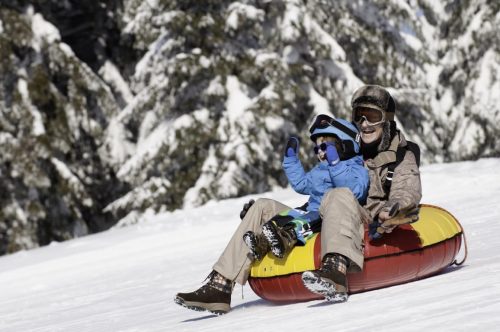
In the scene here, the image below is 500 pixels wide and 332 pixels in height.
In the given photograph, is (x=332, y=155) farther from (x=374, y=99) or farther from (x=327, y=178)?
(x=374, y=99)

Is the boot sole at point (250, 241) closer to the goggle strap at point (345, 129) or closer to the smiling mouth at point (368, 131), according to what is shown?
the goggle strap at point (345, 129)

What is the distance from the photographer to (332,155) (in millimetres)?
5004

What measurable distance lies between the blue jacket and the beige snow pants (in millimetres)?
128

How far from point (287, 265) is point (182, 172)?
11286 millimetres

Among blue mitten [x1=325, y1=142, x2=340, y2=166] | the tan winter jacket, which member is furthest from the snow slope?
blue mitten [x1=325, y1=142, x2=340, y2=166]

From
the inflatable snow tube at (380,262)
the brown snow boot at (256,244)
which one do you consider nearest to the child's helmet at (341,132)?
the inflatable snow tube at (380,262)

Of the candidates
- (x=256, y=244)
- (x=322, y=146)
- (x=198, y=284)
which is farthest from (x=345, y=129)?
(x=198, y=284)

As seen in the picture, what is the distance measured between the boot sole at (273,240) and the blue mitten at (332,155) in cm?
54

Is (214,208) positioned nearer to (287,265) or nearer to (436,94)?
(287,265)

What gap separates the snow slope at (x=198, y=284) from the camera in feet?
12.6

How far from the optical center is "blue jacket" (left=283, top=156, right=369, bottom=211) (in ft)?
16.5

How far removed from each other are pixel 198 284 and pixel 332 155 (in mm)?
2663

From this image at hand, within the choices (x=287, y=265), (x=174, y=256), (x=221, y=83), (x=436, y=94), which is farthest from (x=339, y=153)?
(x=436, y=94)

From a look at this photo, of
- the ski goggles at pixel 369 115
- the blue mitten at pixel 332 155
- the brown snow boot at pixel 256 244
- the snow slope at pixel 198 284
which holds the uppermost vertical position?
the ski goggles at pixel 369 115
